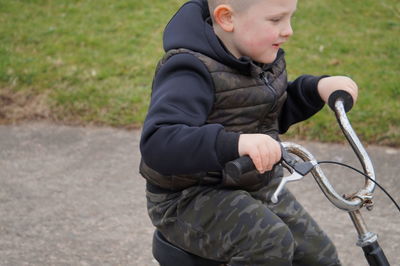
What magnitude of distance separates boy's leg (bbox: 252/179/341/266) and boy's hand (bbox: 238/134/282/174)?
1.87 ft

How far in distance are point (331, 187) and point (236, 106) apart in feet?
1.46

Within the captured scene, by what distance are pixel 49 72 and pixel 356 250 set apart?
2653 millimetres

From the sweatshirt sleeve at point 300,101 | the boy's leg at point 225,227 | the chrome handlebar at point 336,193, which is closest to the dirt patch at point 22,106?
the sweatshirt sleeve at point 300,101

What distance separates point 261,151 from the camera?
1.85 m

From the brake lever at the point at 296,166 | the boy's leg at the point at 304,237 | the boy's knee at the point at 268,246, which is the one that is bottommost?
the boy's leg at the point at 304,237

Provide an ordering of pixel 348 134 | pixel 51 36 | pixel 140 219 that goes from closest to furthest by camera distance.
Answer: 1. pixel 348 134
2. pixel 140 219
3. pixel 51 36

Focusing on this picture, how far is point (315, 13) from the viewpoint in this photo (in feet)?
20.6

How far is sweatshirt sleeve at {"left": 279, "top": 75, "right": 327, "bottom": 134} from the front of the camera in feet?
8.29

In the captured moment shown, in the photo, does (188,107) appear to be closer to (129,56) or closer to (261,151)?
(261,151)

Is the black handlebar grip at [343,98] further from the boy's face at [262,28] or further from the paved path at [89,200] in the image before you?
the paved path at [89,200]

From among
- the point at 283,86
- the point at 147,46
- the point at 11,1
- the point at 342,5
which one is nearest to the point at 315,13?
the point at 342,5

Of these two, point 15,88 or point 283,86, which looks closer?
point 283,86

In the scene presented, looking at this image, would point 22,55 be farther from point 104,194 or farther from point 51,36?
point 104,194

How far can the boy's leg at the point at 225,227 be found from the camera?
214 cm
